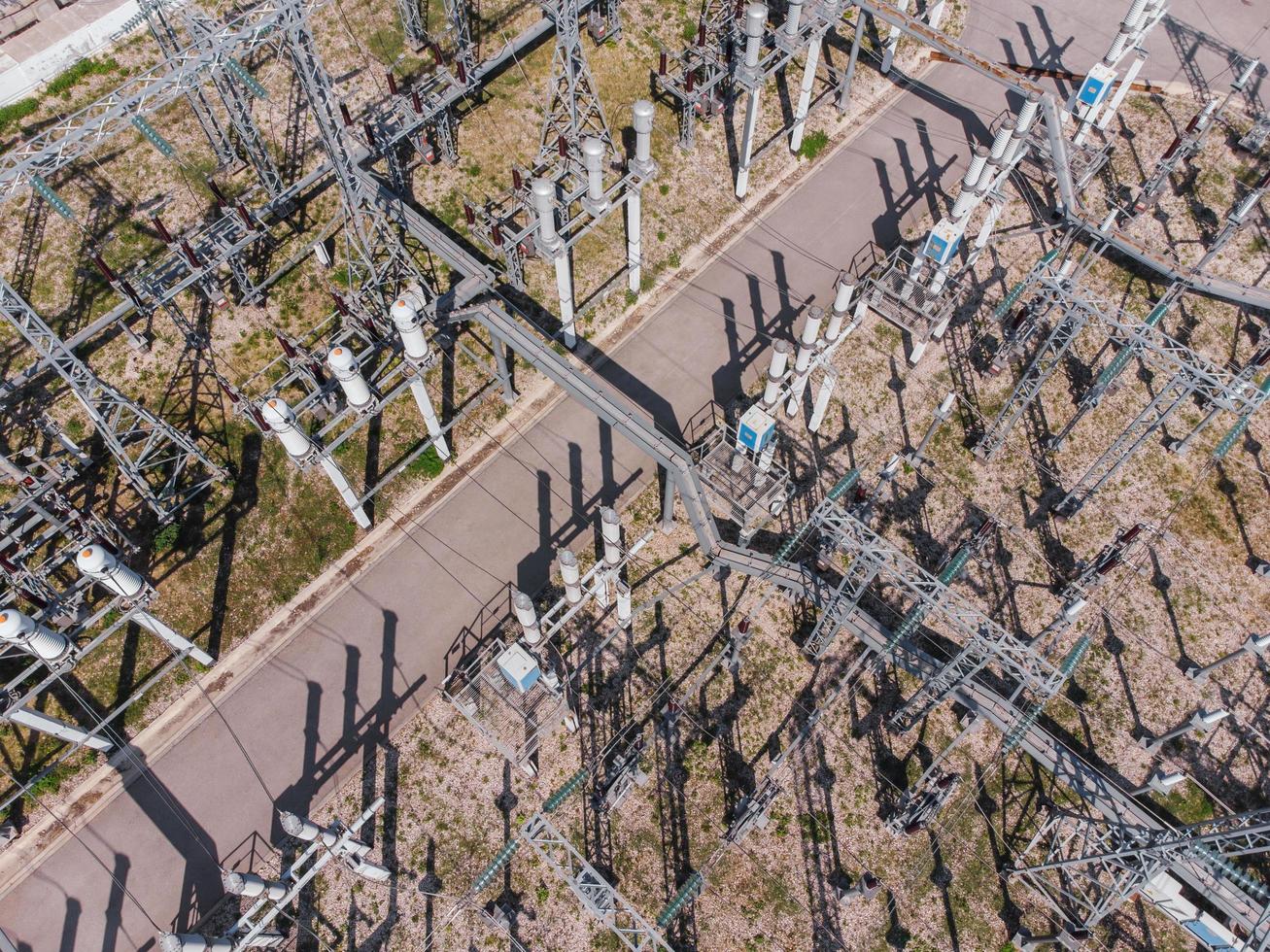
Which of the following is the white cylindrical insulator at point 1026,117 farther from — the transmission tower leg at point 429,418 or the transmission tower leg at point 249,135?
the transmission tower leg at point 249,135

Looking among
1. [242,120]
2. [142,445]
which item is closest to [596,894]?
[142,445]

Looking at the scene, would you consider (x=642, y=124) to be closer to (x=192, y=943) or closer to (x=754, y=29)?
(x=754, y=29)

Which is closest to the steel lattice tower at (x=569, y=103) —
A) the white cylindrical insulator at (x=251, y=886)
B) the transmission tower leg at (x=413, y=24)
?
the transmission tower leg at (x=413, y=24)

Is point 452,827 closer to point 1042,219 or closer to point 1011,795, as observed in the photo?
point 1011,795

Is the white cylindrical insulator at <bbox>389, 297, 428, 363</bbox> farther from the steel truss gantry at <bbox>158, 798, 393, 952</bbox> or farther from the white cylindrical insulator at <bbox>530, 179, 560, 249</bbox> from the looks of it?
the steel truss gantry at <bbox>158, 798, 393, 952</bbox>

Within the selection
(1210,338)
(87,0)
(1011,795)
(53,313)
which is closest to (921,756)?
(1011,795)

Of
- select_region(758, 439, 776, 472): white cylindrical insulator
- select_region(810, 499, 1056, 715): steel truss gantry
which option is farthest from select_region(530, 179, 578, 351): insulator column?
select_region(810, 499, 1056, 715): steel truss gantry
